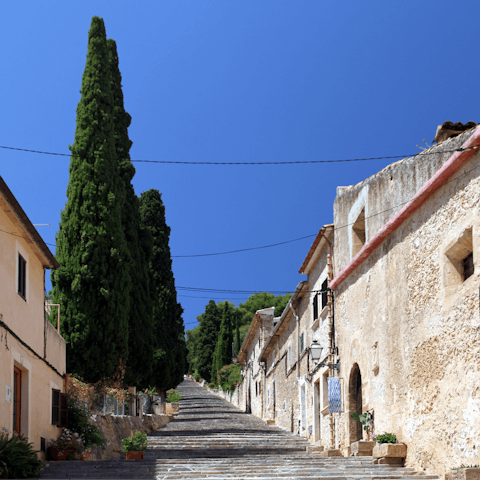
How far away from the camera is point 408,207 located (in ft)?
40.8

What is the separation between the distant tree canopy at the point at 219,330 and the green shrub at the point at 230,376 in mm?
1878

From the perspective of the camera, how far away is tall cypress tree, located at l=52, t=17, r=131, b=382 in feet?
57.3

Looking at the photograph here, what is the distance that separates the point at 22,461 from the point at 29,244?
4.65 m

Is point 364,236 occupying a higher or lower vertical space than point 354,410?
higher

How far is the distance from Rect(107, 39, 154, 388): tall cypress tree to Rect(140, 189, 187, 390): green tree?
10.9 ft

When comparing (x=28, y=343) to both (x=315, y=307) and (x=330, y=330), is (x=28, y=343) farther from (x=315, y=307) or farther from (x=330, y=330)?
(x=315, y=307)

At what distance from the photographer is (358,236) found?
1686cm

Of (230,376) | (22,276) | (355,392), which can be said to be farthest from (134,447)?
(230,376)

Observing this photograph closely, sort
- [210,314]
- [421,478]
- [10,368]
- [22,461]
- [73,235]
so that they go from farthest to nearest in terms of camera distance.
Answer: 1. [210,314]
2. [73,235]
3. [10,368]
4. [421,478]
5. [22,461]

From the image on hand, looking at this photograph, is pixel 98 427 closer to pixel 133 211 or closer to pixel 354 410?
pixel 354 410

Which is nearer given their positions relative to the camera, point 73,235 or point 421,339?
point 421,339

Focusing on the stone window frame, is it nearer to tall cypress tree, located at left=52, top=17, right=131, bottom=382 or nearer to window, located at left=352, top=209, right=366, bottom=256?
window, located at left=352, top=209, right=366, bottom=256

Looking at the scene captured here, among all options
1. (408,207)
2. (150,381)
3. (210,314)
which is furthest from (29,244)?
(210,314)

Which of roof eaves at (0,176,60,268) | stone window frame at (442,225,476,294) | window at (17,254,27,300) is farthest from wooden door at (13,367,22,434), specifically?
stone window frame at (442,225,476,294)
